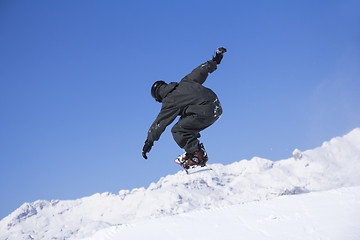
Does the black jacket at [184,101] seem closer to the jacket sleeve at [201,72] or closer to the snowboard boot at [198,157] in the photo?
the jacket sleeve at [201,72]

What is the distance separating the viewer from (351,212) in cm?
4269

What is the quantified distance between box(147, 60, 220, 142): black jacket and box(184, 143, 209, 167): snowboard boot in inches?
30.1

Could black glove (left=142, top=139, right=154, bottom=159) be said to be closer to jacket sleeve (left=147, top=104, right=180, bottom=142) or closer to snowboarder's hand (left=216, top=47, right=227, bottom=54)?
jacket sleeve (left=147, top=104, right=180, bottom=142)

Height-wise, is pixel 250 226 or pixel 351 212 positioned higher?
pixel 250 226

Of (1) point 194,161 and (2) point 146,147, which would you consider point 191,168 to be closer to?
(1) point 194,161

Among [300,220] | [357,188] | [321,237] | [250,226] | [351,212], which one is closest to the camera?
[321,237]

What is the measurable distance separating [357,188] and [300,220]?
415 inches

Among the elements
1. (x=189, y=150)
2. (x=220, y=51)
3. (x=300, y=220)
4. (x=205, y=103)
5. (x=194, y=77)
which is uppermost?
(x=300, y=220)

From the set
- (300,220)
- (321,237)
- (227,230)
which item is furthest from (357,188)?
(227,230)

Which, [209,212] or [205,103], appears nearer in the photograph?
A: [205,103]

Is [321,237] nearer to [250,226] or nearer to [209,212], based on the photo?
[250,226]

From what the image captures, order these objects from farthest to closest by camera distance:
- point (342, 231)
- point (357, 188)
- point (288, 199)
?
point (288, 199) < point (357, 188) < point (342, 231)

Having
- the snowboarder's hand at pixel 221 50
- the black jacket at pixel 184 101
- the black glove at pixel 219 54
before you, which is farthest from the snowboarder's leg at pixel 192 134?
the snowboarder's hand at pixel 221 50

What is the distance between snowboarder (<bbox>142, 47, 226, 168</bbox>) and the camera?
277 inches
